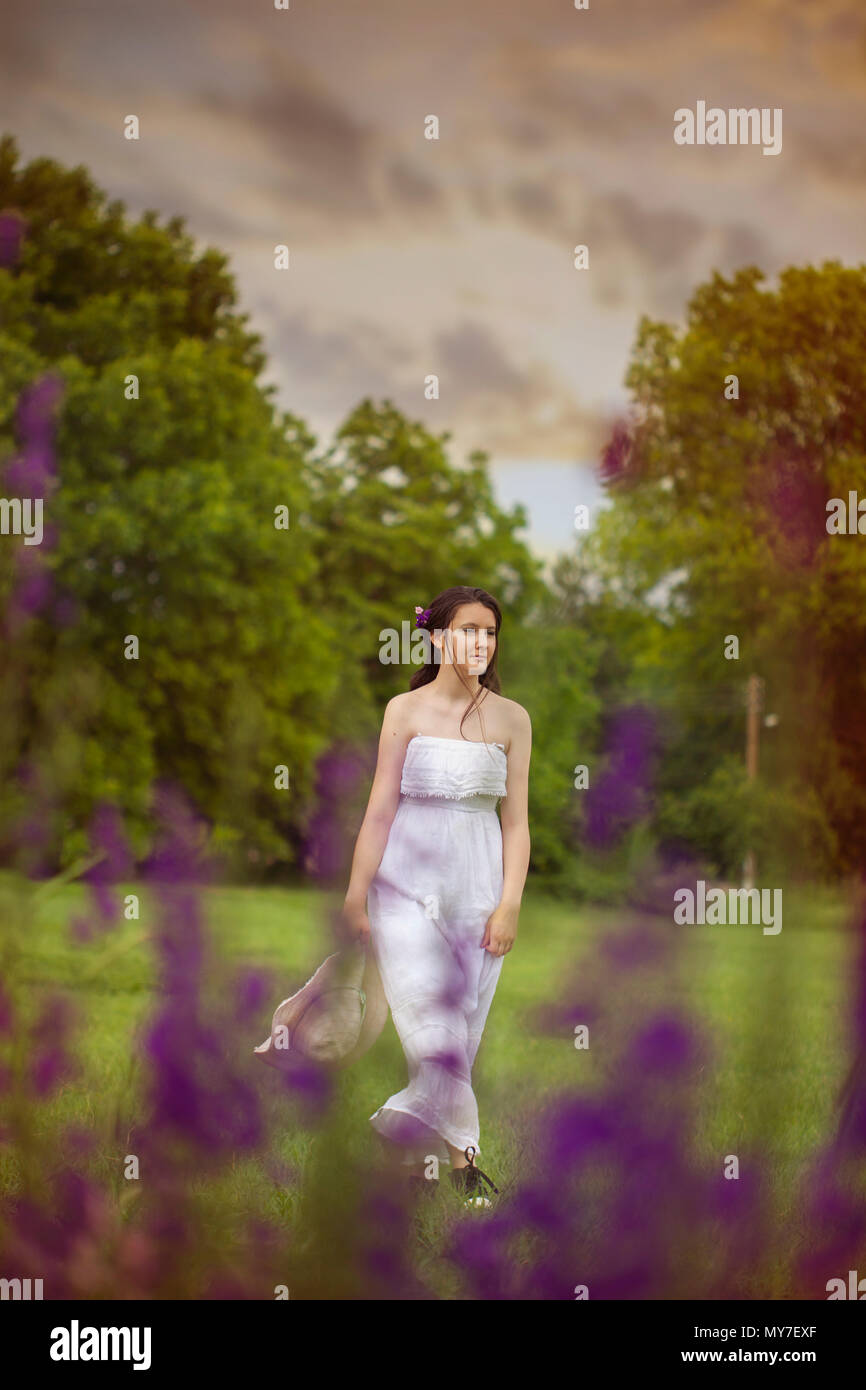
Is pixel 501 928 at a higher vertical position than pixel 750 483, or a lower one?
lower

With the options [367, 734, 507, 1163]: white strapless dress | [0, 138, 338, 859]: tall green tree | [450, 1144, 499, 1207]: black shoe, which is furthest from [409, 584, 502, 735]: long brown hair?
[0, 138, 338, 859]: tall green tree

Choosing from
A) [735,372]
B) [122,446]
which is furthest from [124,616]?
[735,372]

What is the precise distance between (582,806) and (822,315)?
25.0m

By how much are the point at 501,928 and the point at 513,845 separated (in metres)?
0.28

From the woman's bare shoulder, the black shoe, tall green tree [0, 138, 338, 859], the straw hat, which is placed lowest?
the black shoe

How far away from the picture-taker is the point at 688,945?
1.47 metres

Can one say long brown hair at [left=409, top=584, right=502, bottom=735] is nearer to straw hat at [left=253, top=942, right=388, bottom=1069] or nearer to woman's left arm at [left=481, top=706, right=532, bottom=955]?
woman's left arm at [left=481, top=706, right=532, bottom=955]

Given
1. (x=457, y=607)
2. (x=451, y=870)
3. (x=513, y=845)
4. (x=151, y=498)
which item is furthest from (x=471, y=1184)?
(x=151, y=498)

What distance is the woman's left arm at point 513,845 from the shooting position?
370cm

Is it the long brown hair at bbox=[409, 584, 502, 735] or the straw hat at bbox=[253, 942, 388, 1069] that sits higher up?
the long brown hair at bbox=[409, 584, 502, 735]

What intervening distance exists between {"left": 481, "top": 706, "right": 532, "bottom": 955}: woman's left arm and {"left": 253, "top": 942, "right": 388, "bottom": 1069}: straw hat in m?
1.80

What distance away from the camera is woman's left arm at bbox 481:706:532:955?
12.1 feet

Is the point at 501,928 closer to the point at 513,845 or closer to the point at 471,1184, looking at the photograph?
the point at 513,845

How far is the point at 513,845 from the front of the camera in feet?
12.7
